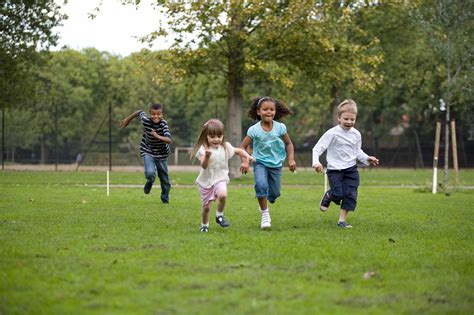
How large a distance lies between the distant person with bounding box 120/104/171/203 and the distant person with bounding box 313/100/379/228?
12.8ft

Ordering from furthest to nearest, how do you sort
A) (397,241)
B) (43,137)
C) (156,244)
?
(43,137) → (397,241) → (156,244)

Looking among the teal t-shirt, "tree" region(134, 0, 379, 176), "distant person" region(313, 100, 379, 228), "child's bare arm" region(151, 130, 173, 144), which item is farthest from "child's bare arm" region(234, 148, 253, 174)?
"tree" region(134, 0, 379, 176)

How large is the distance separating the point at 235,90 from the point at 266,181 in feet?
59.2

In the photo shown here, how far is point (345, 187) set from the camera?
1042 centimetres

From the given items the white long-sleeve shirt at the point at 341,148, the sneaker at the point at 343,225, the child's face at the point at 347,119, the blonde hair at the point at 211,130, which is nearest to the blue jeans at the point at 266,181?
the white long-sleeve shirt at the point at 341,148

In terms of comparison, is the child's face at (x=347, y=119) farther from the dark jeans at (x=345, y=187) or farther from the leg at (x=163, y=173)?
the leg at (x=163, y=173)

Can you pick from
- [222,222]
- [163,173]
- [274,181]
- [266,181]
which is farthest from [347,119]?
[163,173]

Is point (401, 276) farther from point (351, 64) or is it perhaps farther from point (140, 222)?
point (351, 64)

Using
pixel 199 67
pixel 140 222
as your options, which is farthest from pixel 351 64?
pixel 140 222

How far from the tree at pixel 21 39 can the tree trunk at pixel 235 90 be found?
34.6 feet

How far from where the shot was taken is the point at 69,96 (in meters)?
67.1

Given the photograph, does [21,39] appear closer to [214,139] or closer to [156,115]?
[156,115]

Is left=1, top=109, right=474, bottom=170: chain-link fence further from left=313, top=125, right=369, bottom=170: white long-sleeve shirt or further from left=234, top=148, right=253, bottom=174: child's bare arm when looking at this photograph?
left=234, top=148, right=253, bottom=174: child's bare arm

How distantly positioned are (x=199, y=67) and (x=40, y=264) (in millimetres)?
21202
